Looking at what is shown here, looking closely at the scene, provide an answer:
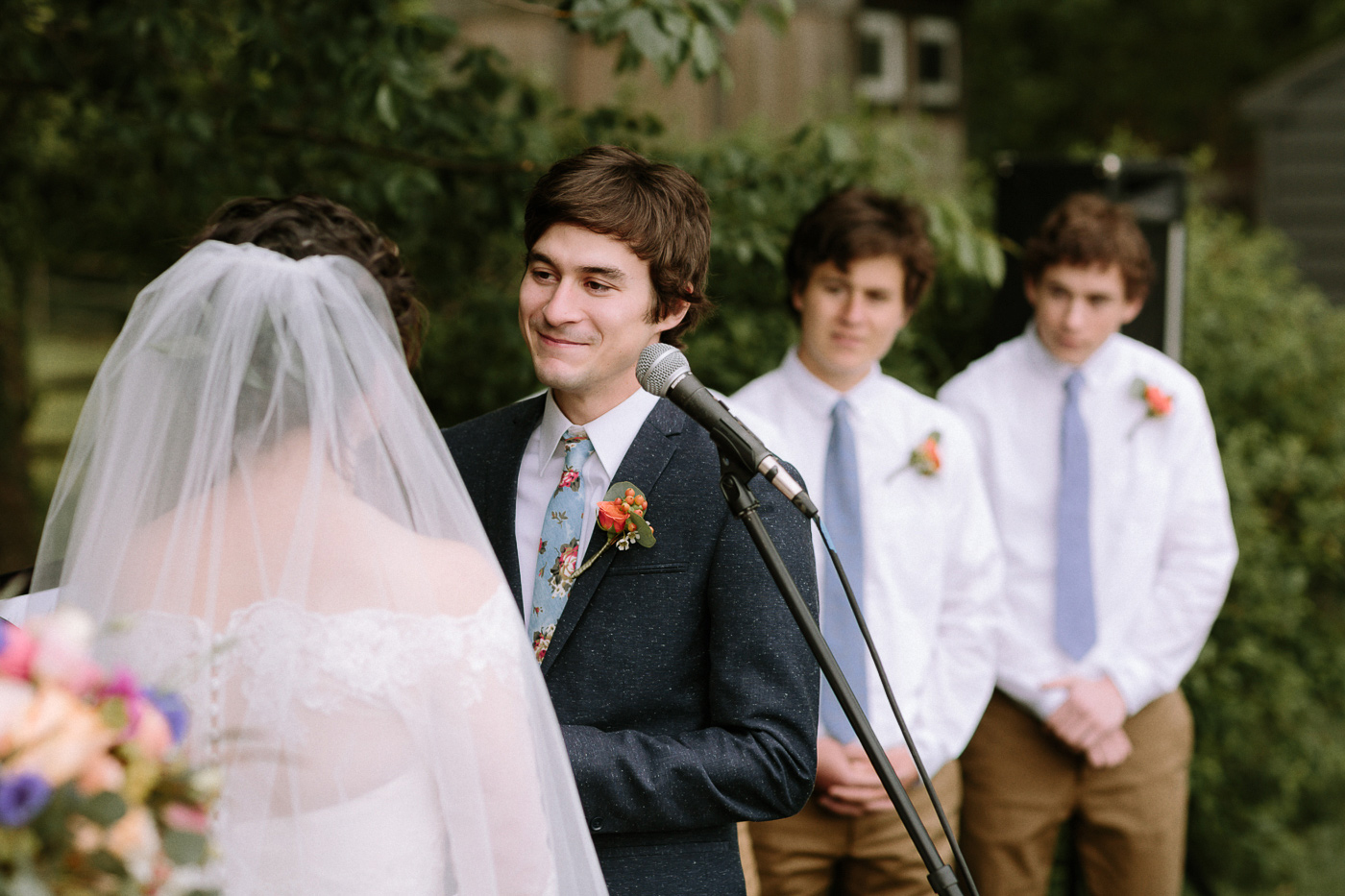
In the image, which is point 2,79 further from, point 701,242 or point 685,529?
point 685,529

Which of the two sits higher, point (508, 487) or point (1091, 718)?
point (508, 487)

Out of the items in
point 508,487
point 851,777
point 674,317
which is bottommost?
point 851,777

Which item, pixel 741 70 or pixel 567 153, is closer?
pixel 567 153

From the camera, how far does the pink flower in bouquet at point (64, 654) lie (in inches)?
37.7

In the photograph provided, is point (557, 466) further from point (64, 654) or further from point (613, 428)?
point (64, 654)

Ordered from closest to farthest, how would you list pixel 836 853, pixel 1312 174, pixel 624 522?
pixel 624 522, pixel 836 853, pixel 1312 174

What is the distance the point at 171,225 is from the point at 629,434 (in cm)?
383

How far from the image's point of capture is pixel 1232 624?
4363mm

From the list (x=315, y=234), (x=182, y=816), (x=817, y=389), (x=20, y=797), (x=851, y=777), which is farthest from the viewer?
(x=817, y=389)

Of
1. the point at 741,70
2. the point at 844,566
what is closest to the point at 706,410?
the point at 844,566

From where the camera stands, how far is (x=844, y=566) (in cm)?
290

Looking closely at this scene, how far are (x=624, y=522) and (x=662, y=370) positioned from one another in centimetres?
38

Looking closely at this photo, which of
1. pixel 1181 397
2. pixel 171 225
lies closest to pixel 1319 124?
pixel 1181 397

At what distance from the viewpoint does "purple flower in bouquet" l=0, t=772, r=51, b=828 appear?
88 cm
